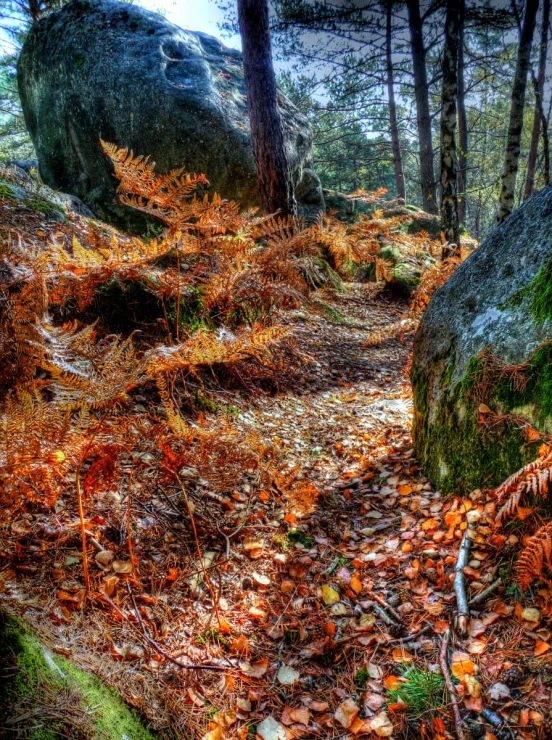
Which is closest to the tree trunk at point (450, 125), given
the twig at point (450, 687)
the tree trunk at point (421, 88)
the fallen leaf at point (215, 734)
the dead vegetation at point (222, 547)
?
the tree trunk at point (421, 88)

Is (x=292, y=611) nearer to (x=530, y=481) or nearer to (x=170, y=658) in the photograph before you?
(x=170, y=658)

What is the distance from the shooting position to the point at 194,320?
424 centimetres

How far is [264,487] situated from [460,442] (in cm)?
141

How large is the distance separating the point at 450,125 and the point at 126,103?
654 cm

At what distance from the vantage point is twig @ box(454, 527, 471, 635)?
5.93ft

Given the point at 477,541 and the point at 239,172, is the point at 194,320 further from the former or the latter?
the point at 239,172

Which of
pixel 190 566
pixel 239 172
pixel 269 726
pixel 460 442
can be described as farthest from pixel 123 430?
pixel 239 172

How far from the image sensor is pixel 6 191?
487cm

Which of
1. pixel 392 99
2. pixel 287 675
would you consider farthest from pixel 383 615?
pixel 392 99

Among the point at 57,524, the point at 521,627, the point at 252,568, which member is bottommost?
the point at 252,568

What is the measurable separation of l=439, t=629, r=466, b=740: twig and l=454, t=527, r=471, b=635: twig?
7 centimetres

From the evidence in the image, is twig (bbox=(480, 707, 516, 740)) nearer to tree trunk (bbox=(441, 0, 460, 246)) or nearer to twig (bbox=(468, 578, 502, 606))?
twig (bbox=(468, 578, 502, 606))

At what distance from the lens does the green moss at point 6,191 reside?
4.79 metres

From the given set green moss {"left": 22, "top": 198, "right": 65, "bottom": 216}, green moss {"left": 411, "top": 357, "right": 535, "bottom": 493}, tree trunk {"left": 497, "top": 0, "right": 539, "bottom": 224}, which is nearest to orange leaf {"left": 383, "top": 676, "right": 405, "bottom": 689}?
green moss {"left": 411, "top": 357, "right": 535, "bottom": 493}
